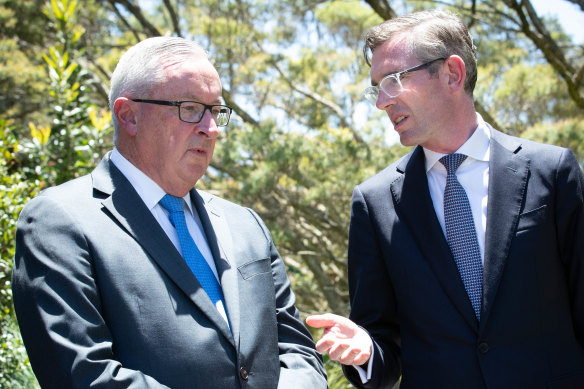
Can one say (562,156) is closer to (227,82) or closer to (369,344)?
(369,344)

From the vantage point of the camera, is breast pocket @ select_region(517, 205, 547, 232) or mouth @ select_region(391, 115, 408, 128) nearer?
breast pocket @ select_region(517, 205, 547, 232)

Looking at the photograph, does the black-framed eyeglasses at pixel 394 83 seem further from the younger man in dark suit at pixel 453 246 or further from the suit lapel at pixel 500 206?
the suit lapel at pixel 500 206

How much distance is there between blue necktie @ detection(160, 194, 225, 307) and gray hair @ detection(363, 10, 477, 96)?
1095mm

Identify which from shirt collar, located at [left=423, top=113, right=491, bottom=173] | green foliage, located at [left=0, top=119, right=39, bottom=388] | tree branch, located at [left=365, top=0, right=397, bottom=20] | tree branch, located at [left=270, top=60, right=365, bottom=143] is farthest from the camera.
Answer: tree branch, located at [left=270, top=60, right=365, bottom=143]

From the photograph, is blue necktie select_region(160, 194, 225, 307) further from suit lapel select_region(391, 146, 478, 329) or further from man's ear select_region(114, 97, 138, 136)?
suit lapel select_region(391, 146, 478, 329)

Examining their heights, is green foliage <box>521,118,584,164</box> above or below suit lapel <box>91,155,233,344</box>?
below

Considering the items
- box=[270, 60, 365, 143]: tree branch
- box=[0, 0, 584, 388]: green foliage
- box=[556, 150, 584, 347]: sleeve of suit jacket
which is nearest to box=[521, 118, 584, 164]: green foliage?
box=[0, 0, 584, 388]: green foliage

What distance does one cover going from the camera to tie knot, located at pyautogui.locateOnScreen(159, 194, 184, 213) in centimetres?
227

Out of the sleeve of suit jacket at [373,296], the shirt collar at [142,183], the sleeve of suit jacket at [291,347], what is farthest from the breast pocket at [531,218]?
the shirt collar at [142,183]

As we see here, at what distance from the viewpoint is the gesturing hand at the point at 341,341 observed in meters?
→ 2.08

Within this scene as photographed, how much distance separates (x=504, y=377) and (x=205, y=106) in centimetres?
144

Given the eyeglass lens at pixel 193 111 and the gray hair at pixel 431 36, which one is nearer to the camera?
the eyeglass lens at pixel 193 111

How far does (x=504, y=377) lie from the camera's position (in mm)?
2180

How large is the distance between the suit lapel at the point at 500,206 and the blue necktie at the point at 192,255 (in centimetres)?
96
